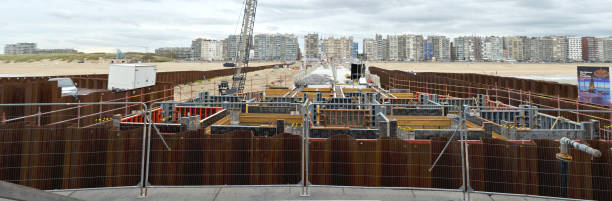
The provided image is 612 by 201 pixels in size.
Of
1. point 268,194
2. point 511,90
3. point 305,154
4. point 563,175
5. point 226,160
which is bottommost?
point 268,194

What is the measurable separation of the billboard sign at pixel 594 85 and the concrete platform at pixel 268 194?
9.22 m

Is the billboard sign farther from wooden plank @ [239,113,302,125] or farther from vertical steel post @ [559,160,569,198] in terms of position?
wooden plank @ [239,113,302,125]

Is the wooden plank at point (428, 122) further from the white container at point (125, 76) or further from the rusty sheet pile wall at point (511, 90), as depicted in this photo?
the white container at point (125, 76)

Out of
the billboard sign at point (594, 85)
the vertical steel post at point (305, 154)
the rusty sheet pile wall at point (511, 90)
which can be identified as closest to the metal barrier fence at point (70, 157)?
the vertical steel post at point (305, 154)

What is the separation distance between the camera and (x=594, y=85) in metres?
12.3

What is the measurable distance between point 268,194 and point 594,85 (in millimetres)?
13930

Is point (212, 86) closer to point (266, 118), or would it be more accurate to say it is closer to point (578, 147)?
point (266, 118)

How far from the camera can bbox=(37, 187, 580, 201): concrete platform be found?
6.13 meters

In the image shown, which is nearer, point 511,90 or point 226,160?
point 226,160

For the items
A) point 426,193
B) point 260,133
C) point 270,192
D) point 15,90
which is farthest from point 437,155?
point 15,90

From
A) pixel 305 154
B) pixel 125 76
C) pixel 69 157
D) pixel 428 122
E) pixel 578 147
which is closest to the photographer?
pixel 578 147

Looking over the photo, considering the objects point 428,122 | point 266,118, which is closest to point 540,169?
point 428,122

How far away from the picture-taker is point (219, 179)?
22.4 feet

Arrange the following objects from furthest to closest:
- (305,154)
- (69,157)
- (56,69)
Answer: (56,69) < (305,154) < (69,157)
